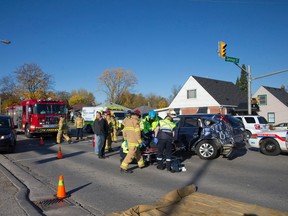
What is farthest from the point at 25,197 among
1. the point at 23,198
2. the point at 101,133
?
the point at 101,133

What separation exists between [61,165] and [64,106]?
36.1 feet

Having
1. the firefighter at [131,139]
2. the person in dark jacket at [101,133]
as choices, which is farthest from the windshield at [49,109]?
the firefighter at [131,139]

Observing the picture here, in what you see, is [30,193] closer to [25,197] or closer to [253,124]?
[25,197]

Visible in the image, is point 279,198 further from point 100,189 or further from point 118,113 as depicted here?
point 118,113

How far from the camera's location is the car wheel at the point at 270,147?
38.3 feet

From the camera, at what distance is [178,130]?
11.2 m

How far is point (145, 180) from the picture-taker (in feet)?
24.5

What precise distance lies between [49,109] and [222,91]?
96.8ft

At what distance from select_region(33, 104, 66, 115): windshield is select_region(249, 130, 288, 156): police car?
1302cm

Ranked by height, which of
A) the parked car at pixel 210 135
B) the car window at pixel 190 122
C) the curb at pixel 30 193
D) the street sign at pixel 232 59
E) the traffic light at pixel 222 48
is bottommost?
the curb at pixel 30 193

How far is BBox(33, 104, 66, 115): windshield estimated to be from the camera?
19.5m

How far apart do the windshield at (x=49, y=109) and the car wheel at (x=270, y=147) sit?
13.4 meters

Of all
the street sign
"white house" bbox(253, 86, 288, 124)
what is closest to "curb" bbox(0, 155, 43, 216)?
the street sign

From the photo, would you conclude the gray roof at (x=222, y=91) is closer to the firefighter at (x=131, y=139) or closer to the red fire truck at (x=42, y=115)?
the red fire truck at (x=42, y=115)
